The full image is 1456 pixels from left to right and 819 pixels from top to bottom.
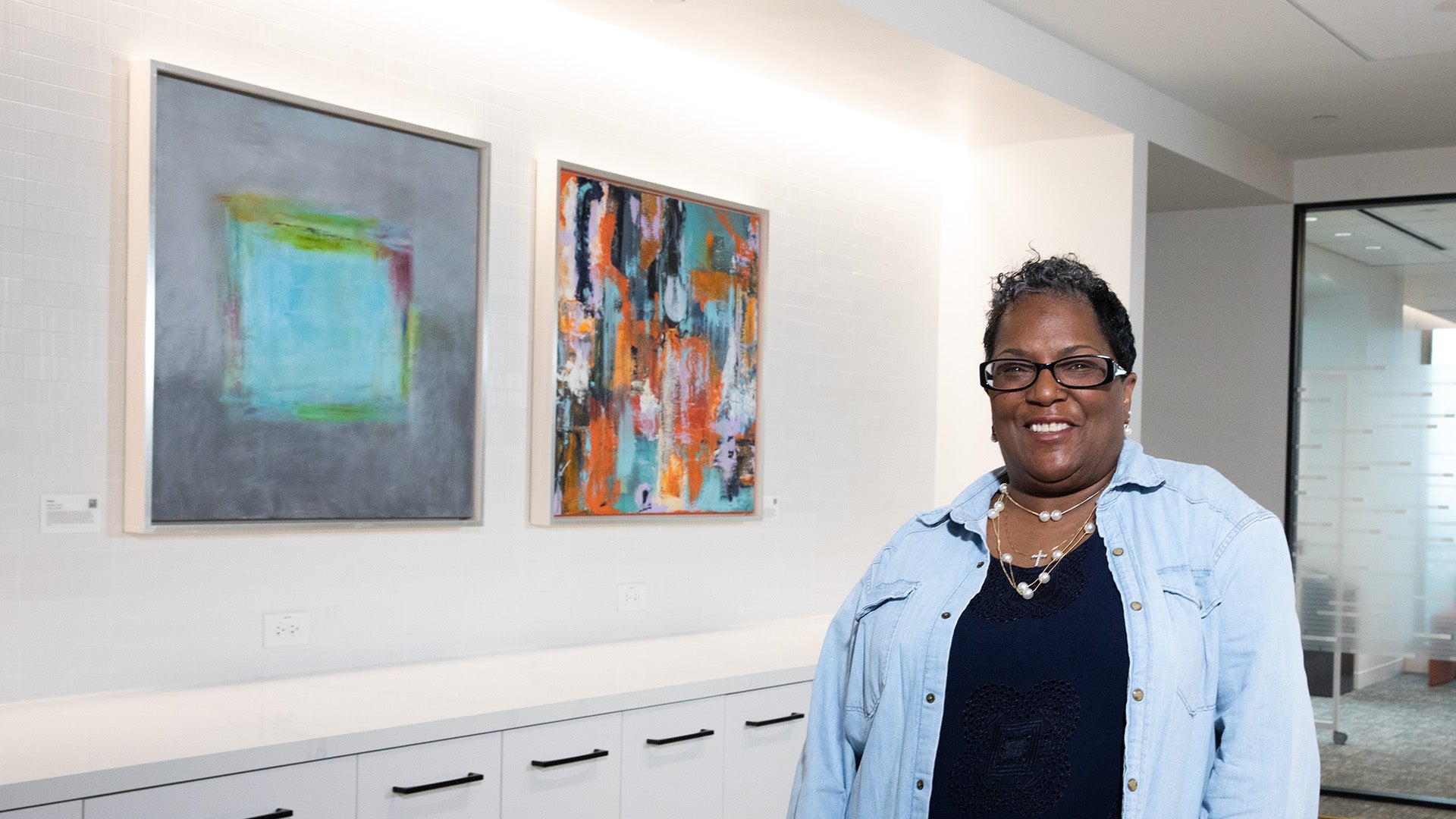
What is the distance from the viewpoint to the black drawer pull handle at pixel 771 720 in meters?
3.31

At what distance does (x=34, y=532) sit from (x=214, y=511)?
35 cm

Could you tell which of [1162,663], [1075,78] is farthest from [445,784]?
[1075,78]

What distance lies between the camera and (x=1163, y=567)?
150 centimetres

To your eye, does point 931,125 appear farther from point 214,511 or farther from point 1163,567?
point 1163,567

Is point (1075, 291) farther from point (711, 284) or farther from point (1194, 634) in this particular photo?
point (711, 284)

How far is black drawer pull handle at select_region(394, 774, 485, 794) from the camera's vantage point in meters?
2.52

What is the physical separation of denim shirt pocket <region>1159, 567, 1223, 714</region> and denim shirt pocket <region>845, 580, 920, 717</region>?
33cm

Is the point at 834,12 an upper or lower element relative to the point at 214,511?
upper

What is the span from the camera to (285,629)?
2.99 metres

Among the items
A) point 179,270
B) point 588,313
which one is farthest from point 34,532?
point 588,313

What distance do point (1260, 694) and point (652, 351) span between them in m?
2.55

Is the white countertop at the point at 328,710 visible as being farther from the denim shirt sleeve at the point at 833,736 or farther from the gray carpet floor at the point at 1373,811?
the gray carpet floor at the point at 1373,811

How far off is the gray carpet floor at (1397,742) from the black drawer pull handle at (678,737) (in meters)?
3.55

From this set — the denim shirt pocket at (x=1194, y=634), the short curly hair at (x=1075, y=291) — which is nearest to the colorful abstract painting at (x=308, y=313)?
the short curly hair at (x=1075, y=291)
